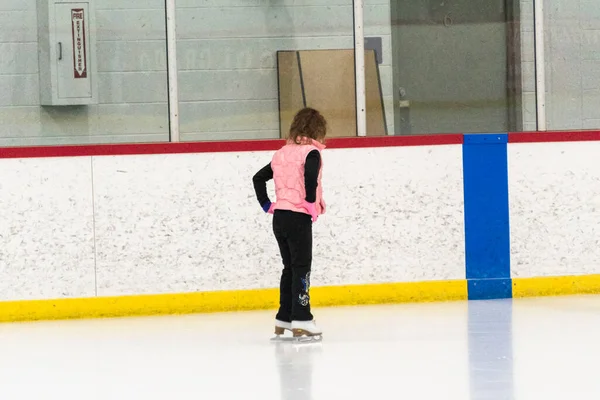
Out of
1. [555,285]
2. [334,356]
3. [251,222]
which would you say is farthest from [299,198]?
[555,285]

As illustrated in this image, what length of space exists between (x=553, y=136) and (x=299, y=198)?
2.61m

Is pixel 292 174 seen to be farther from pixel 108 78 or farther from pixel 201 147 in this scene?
pixel 108 78

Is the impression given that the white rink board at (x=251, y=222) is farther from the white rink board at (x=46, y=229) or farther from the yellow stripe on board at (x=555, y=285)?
the yellow stripe on board at (x=555, y=285)

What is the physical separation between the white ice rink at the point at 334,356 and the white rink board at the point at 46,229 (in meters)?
0.26

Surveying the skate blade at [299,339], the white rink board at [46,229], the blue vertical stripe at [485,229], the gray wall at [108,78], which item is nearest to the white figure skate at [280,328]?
the skate blade at [299,339]

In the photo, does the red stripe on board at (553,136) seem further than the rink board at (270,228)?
Yes

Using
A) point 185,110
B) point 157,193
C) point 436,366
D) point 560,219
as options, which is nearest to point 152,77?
point 185,110

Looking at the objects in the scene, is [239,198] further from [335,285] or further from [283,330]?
[283,330]

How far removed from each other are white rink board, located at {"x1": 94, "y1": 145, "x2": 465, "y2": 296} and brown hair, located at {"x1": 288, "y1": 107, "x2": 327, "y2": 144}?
1.50 metres

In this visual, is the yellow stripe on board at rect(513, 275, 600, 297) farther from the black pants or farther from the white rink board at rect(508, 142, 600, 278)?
the black pants

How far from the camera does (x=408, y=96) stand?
877cm

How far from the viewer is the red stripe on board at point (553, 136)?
27.5ft

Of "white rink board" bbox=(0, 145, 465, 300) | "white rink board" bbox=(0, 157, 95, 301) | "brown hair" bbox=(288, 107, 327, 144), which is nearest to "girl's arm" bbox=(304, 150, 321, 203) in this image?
"brown hair" bbox=(288, 107, 327, 144)

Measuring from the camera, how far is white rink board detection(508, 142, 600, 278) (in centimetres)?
834
